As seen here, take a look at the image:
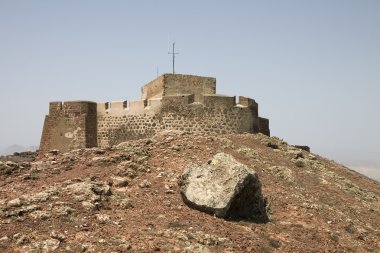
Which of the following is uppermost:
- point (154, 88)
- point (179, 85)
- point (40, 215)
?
point (179, 85)

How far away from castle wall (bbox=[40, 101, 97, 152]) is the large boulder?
1075 centimetres

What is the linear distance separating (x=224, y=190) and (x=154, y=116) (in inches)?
393

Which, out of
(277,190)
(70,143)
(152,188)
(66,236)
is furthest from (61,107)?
(66,236)

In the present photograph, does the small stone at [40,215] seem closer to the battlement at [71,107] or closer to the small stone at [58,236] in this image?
the small stone at [58,236]

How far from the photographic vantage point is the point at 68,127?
73.7 ft

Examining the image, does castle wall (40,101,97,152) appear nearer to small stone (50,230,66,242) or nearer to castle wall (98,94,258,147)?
castle wall (98,94,258,147)

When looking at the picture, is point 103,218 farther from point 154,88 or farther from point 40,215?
point 154,88

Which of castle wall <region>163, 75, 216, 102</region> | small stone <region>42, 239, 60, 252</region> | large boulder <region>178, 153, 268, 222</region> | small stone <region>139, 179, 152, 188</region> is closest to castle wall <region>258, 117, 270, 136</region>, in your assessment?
castle wall <region>163, 75, 216, 102</region>

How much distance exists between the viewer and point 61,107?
22.7 m

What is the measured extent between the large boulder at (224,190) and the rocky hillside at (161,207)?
257 mm

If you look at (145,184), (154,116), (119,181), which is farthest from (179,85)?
(119,181)

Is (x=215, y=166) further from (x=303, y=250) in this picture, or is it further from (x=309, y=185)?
(x=309, y=185)

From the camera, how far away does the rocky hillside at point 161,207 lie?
977cm

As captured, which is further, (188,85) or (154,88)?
(154,88)
